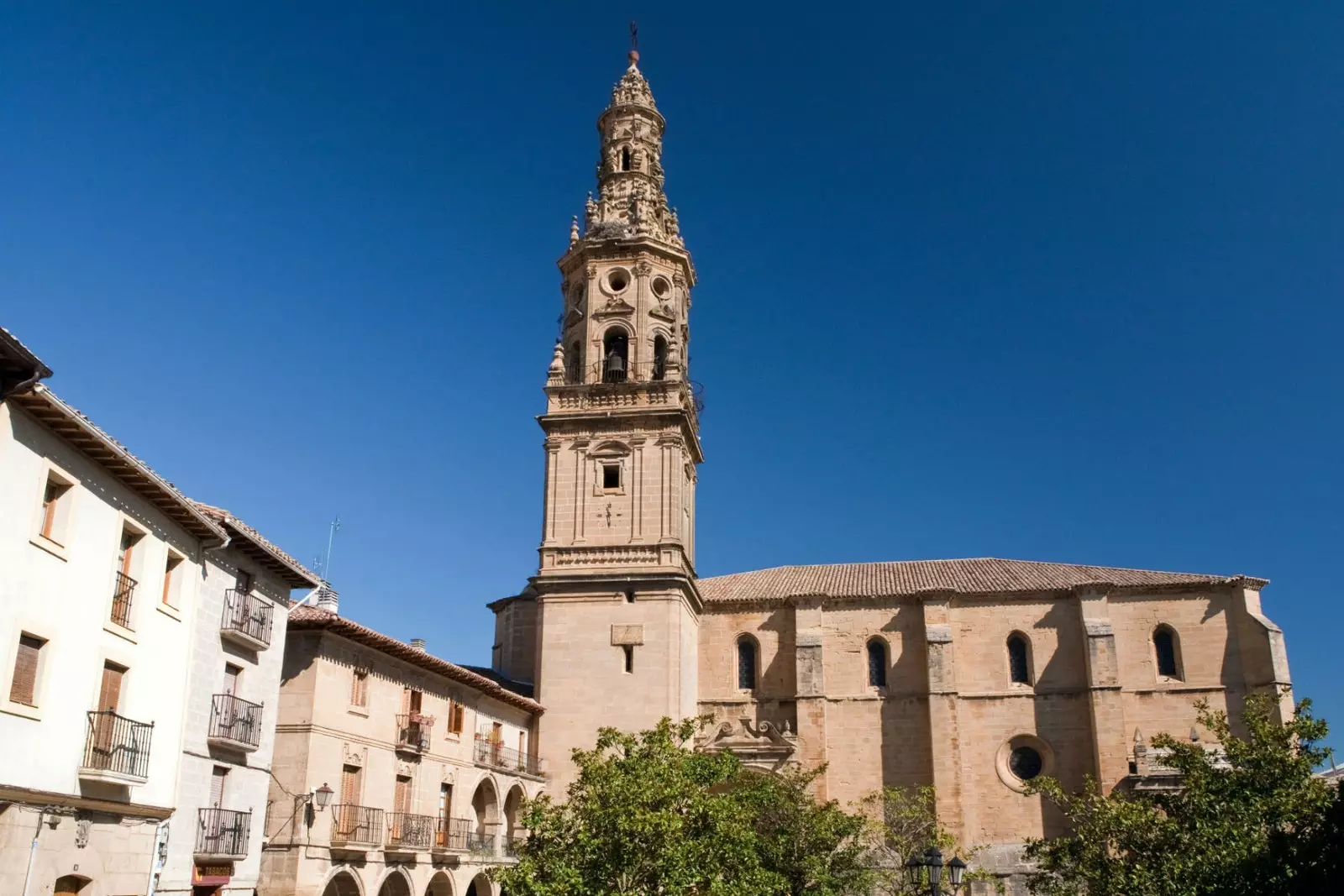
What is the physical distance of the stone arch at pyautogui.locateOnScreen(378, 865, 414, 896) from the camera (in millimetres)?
27109

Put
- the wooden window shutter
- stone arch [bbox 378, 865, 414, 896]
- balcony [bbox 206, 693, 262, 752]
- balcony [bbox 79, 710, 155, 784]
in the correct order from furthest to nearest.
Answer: stone arch [bbox 378, 865, 414, 896]
balcony [bbox 206, 693, 262, 752]
the wooden window shutter
balcony [bbox 79, 710, 155, 784]

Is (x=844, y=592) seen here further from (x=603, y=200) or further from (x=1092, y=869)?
(x=1092, y=869)

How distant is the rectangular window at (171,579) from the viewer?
65.6 ft

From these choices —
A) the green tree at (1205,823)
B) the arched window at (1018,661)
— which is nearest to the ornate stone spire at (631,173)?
the arched window at (1018,661)

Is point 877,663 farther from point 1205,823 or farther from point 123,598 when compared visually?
point 123,598

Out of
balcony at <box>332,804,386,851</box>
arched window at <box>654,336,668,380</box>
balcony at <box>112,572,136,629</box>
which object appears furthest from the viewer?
arched window at <box>654,336,668,380</box>

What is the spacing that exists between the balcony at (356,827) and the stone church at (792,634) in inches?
405

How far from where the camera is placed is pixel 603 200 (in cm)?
4406

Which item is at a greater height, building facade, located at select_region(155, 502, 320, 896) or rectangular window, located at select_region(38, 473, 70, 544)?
rectangular window, located at select_region(38, 473, 70, 544)

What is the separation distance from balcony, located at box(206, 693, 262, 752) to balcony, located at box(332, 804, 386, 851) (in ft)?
11.6

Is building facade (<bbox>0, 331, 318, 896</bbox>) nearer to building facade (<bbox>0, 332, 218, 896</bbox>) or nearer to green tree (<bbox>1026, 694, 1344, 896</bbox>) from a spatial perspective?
building facade (<bbox>0, 332, 218, 896</bbox>)

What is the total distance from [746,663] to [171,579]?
26231 mm

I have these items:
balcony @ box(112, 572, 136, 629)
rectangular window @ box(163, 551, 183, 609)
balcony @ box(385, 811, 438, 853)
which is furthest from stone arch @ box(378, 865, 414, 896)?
balcony @ box(112, 572, 136, 629)

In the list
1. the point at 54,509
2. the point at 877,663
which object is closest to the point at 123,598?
the point at 54,509
